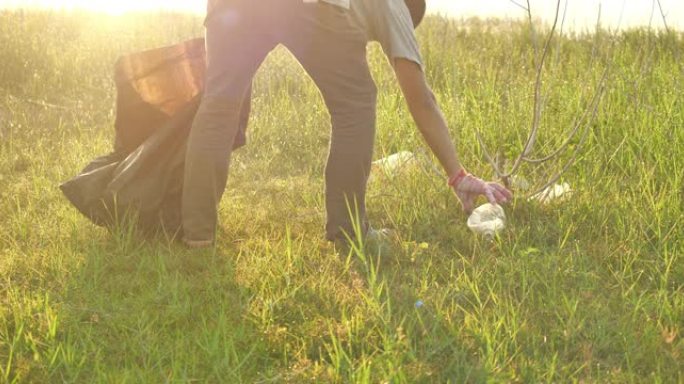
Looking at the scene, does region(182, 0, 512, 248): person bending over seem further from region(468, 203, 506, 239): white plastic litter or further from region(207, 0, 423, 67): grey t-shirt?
region(468, 203, 506, 239): white plastic litter

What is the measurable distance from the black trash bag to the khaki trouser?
0.79 ft

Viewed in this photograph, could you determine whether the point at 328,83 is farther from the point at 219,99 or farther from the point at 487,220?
the point at 487,220

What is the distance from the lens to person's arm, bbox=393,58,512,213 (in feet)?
9.95

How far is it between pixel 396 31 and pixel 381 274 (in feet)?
2.74

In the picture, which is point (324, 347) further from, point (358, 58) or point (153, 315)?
point (358, 58)

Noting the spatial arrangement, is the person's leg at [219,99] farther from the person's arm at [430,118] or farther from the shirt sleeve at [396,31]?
the person's arm at [430,118]

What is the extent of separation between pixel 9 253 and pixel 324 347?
140cm

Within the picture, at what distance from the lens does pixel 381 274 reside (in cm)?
300

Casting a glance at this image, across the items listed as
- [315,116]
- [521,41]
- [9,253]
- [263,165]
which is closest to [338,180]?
[9,253]

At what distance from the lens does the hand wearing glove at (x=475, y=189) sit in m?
3.05

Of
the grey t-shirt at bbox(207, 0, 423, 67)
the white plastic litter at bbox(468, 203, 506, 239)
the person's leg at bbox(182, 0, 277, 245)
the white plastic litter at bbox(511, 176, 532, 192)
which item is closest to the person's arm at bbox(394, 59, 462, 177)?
the grey t-shirt at bbox(207, 0, 423, 67)

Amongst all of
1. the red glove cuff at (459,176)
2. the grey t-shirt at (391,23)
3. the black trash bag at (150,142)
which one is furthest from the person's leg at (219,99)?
the red glove cuff at (459,176)

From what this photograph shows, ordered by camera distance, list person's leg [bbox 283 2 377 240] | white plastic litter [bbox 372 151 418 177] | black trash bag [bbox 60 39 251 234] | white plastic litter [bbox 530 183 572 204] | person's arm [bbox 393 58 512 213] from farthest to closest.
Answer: white plastic litter [bbox 372 151 418 177], white plastic litter [bbox 530 183 572 204], black trash bag [bbox 60 39 251 234], person's arm [bbox 393 58 512 213], person's leg [bbox 283 2 377 240]

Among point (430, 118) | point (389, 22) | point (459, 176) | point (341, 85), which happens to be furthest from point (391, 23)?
point (459, 176)
